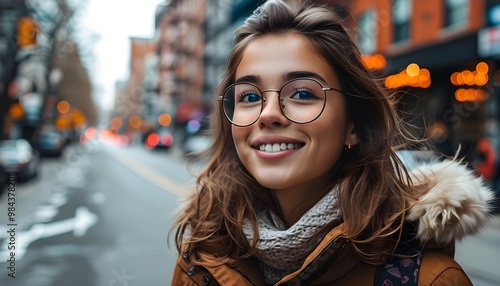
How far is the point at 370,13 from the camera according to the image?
49.1 ft

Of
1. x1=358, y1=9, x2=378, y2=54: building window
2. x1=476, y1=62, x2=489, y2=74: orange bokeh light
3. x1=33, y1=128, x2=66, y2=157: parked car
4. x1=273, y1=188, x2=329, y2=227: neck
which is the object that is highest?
x1=358, y1=9, x2=378, y2=54: building window

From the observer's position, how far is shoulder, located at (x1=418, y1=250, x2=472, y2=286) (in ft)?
4.14

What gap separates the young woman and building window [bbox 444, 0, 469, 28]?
1368 centimetres

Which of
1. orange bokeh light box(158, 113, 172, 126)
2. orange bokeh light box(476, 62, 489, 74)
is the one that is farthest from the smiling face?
orange bokeh light box(158, 113, 172, 126)

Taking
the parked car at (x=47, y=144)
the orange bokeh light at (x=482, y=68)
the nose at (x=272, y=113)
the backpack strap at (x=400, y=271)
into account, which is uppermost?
the orange bokeh light at (x=482, y=68)

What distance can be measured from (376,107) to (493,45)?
10.7 metres

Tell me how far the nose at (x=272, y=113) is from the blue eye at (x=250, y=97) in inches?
2.0

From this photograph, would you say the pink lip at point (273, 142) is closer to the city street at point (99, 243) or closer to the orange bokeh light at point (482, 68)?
the city street at point (99, 243)

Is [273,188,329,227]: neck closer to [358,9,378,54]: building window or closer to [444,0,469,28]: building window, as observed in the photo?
[358,9,378,54]: building window

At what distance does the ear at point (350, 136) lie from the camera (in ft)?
5.10

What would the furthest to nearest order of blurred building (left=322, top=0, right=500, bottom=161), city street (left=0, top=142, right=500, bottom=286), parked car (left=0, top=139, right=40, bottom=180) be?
parked car (left=0, top=139, right=40, bottom=180)
blurred building (left=322, top=0, right=500, bottom=161)
city street (left=0, top=142, right=500, bottom=286)

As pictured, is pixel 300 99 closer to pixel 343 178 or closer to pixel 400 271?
pixel 343 178

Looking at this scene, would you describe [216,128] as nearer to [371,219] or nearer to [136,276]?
[371,219]

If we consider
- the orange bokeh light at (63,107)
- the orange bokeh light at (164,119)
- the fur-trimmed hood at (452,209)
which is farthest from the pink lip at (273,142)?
the orange bokeh light at (63,107)
